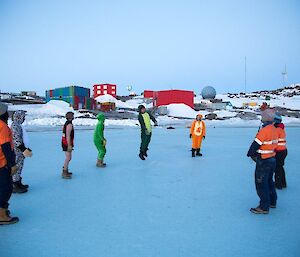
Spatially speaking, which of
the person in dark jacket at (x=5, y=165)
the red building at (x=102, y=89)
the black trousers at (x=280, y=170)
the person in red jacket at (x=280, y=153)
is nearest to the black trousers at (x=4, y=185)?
the person in dark jacket at (x=5, y=165)

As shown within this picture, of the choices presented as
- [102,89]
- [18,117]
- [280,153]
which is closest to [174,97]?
[102,89]

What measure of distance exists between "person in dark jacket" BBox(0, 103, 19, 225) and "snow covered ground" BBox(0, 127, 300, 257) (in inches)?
7.2

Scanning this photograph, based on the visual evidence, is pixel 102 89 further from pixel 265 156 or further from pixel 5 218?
pixel 265 156

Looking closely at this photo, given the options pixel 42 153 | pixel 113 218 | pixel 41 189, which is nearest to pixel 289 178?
pixel 113 218

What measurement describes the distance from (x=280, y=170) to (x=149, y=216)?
3.23 m

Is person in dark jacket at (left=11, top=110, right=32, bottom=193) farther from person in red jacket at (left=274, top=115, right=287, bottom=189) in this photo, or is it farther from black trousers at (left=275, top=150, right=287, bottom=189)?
black trousers at (left=275, top=150, right=287, bottom=189)

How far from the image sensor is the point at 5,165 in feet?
14.3

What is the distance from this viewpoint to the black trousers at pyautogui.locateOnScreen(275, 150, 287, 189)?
20.1ft

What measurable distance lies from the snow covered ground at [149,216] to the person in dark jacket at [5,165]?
0.18m

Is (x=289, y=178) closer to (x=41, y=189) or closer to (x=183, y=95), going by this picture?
(x=41, y=189)

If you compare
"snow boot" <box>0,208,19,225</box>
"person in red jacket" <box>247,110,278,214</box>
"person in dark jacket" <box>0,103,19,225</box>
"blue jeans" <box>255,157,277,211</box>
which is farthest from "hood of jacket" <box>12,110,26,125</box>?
"blue jeans" <box>255,157,277,211</box>

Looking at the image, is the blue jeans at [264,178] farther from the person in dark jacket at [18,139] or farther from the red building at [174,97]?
the red building at [174,97]

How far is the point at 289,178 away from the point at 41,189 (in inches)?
233

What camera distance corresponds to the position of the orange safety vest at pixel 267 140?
474 centimetres
